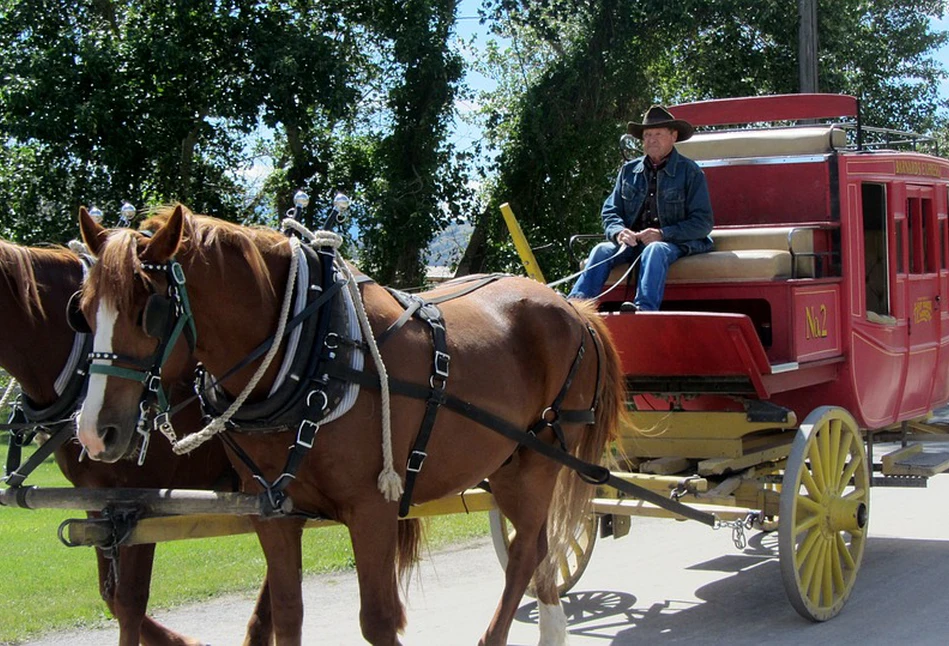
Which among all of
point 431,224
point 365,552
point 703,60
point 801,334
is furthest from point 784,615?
point 703,60

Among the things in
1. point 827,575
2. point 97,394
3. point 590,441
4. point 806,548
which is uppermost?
point 97,394

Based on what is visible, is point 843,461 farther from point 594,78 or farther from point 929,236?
point 594,78

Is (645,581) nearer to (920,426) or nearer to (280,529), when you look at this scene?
(920,426)

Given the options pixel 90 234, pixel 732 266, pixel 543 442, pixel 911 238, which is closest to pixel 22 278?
pixel 90 234

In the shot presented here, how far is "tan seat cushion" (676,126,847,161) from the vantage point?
7.05 m

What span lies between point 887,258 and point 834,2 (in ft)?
34.3

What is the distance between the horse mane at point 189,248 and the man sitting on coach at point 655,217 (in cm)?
249

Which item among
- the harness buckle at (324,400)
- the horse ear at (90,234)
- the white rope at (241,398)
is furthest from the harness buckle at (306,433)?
the horse ear at (90,234)

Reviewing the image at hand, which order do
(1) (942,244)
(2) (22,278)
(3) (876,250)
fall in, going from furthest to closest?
1. (1) (942,244)
2. (3) (876,250)
3. (2) (22,278)

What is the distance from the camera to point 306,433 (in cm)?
376

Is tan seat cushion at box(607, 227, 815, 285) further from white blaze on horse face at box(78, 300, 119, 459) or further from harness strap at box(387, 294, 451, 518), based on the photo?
white blaze on horse face at box(78, 300, 119, 459)

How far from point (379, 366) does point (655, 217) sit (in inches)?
116

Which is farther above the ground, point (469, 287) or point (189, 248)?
point (189, 248)

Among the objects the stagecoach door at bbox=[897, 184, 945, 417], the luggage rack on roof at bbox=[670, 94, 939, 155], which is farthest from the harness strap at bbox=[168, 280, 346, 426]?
the stagecoach door at bbox=[897, 184, 945, 417]
